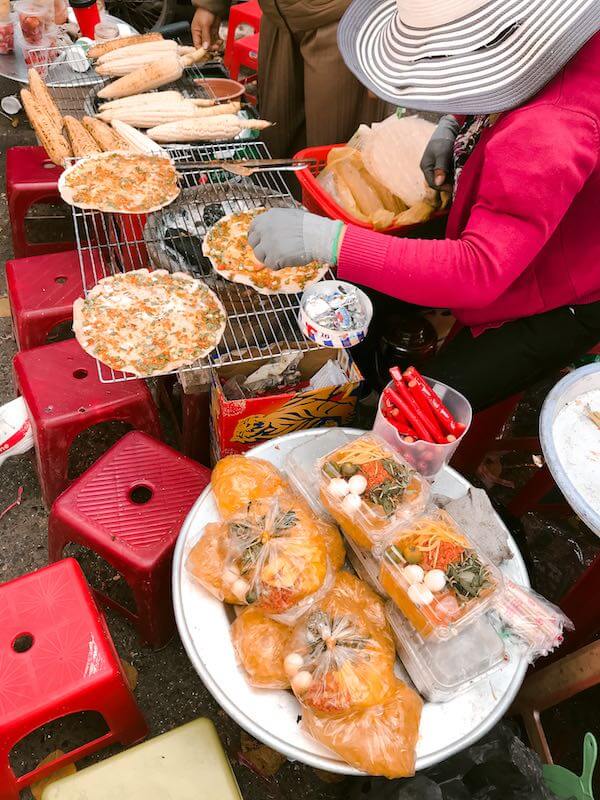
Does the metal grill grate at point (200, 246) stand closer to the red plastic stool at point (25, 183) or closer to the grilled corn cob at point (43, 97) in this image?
the red plastic stool at point (25, 183)

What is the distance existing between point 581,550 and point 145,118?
3.64m

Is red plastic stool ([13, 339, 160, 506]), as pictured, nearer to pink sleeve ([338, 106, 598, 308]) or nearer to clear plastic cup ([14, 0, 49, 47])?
pink sleeve ([338, 106, 598, 308])

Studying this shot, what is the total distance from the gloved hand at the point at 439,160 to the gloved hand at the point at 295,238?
0.81 metres

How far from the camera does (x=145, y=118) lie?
11.9ft

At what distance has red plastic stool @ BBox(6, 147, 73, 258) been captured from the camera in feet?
12.2

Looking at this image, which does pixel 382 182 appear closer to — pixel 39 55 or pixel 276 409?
pixel 276 409

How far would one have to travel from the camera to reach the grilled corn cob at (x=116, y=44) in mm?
4055

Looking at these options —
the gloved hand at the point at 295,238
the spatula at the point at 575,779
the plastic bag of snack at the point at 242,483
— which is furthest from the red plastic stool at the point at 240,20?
the spatula at the point at 575,779

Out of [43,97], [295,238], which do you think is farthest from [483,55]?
[43,97]

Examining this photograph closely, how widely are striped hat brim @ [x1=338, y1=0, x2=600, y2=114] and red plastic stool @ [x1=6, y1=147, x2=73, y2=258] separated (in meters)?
2.39

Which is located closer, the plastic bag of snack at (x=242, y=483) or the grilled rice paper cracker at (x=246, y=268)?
the plastic bag of snack at (x=242, y=483)

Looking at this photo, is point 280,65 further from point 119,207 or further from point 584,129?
point 584,129

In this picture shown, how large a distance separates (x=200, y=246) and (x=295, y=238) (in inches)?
34.9

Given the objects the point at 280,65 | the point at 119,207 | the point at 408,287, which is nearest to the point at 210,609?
the point at 408,287
